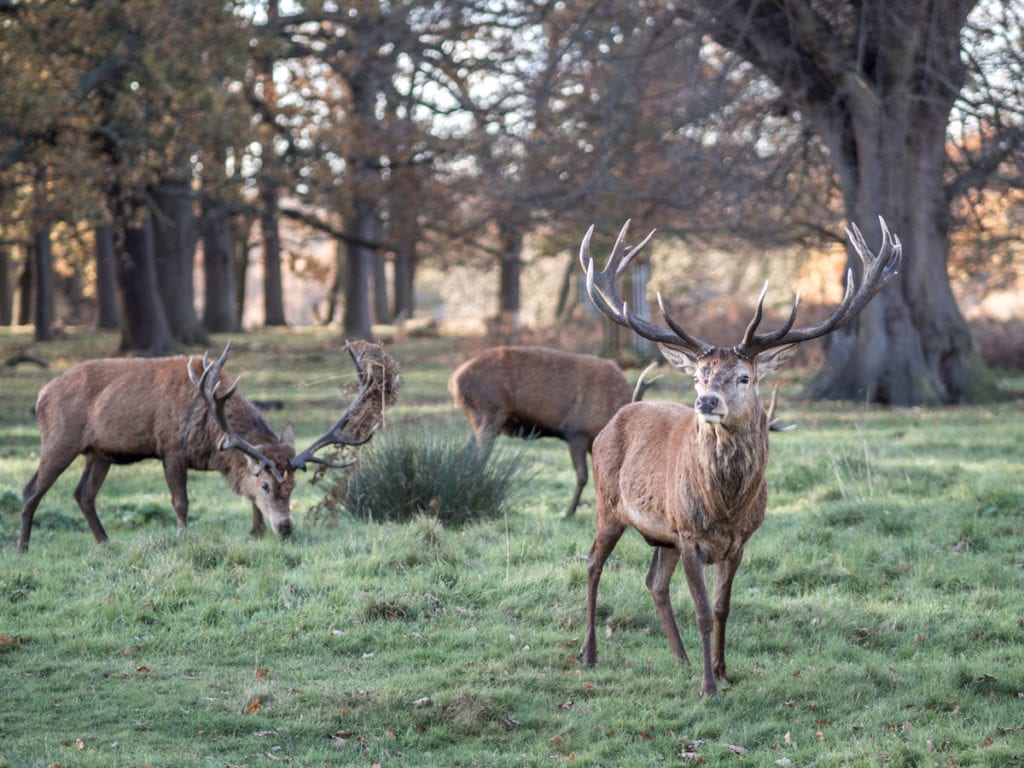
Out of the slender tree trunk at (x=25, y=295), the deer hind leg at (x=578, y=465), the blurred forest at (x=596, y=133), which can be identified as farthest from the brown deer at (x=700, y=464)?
the slender tree trunk at (x=25, y=295)

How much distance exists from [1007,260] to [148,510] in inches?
773

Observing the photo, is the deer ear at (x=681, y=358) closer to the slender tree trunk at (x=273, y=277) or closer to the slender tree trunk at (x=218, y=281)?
the slender tree trunk at (x=218, y=281)

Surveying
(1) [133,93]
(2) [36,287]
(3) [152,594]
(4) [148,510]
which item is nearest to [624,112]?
(1) [133,93]

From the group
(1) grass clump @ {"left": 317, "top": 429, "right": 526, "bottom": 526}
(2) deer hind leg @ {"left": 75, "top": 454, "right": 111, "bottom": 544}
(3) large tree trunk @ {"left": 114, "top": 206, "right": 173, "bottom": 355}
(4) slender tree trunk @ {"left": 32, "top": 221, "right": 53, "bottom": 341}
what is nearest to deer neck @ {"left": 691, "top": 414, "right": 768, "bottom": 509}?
(1) grass clump @ {"left": 317, "top": 429, "right": 526, "bottom": 526}

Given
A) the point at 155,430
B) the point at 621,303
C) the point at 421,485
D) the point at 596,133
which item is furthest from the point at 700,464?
the point at 596,133

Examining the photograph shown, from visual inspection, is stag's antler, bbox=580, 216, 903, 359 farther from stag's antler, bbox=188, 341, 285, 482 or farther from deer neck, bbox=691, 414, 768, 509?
stag's antler, bbox=188, 341, 285, 482

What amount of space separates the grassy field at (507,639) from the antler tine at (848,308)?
171 cm

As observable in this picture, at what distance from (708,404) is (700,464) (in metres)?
0.46

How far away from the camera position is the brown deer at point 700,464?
5.98m

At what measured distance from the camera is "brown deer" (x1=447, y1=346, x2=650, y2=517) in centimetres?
1109

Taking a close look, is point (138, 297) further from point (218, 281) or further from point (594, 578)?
point (594, 578)

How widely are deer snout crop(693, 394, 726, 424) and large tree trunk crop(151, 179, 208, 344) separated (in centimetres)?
2107

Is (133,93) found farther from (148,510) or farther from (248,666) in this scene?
(248,666)

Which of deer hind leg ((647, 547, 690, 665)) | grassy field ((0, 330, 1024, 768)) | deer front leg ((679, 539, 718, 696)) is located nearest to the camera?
grassy field ((0, 330, 1024, 768))
